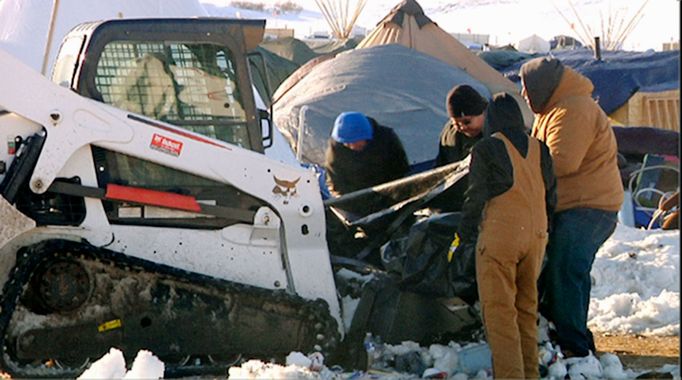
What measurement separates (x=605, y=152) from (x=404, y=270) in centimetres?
144

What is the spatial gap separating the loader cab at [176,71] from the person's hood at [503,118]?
1.69 metres

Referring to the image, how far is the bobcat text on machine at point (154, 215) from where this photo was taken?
7.94 metres

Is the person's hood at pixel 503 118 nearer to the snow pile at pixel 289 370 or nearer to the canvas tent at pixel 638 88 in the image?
the snow pile at pixel 289 370

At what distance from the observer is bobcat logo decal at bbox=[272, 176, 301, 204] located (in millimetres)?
8453

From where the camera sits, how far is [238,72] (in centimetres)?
874

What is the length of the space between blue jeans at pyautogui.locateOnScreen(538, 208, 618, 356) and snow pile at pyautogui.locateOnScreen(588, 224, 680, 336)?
132cm

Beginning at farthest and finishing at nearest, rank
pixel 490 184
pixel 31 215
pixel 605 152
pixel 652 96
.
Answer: pixel 652 96 → pixel 605 152 → pixel 31 215 → pixel 490 184

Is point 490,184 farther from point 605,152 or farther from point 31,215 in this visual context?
point 31,215

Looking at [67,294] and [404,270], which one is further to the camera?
[404,270]

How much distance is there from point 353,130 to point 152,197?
260cm

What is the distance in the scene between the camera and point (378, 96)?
2073 centimetres

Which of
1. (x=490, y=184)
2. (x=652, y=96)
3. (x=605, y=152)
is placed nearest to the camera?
(x=490, y=184)

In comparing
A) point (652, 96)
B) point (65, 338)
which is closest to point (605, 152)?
point (65, 338)

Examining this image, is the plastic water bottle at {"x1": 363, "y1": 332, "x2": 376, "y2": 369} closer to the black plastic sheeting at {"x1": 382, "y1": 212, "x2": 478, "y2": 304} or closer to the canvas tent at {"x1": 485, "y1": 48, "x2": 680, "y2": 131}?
the black plastic sheeting at {"x1": 382, "y1": 212, "x2": 478, "y2": 304}
